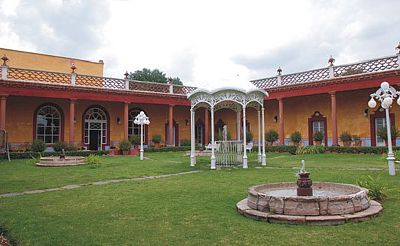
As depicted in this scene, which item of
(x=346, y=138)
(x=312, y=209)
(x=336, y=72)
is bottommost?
(x=312, y=209)

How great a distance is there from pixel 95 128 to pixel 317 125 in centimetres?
1516

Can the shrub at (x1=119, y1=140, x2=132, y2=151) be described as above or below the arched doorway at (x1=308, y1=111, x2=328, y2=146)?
below

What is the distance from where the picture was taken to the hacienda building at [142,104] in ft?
61.4

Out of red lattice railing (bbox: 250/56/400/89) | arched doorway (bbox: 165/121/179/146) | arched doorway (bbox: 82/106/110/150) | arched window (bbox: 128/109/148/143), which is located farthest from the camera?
arched doorway (bbox: 165/121/179/146)

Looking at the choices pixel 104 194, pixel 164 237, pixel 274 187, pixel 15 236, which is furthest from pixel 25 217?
pixel 274 187

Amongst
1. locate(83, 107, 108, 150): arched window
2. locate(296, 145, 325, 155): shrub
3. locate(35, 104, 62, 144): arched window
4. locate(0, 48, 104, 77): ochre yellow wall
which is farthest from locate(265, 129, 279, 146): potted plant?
locate(0, 48, 104, 77): ochre yellow wall

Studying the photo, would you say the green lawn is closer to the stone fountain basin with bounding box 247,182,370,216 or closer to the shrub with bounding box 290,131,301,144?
the stone fountain basin with bounding box 247,182,370,216

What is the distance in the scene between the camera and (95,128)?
23578 mm

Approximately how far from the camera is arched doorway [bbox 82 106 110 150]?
23172 mm

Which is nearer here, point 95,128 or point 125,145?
point 125,145

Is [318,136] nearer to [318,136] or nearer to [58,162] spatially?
[318,136]

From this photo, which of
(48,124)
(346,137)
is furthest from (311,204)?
(48,124)

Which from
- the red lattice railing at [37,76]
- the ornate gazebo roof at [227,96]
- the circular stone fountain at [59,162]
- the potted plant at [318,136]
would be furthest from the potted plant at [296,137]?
the red lattice railing at [37,76]

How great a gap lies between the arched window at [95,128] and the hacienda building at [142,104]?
67mm
